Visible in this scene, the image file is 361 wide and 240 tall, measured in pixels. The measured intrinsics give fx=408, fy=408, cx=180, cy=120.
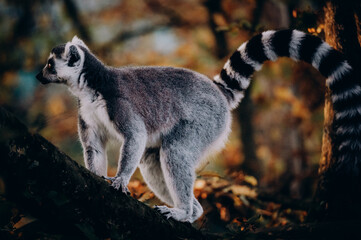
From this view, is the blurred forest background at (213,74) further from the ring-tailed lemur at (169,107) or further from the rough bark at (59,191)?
the rough bark at (59,191)

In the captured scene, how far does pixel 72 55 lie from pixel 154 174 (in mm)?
1892

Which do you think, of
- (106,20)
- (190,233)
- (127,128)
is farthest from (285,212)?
(106,20)

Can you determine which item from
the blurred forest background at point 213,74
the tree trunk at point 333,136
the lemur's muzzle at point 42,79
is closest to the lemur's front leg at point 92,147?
the blurred forest background at point 213,74

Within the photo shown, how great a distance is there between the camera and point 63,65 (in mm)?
5055

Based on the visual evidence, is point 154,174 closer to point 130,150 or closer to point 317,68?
point 130,150

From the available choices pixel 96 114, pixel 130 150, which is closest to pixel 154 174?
pixel 130 150

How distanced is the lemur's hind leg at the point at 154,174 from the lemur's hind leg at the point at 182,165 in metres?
0.45

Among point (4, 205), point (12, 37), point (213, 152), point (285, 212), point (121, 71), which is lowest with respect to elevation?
point (285, 212)

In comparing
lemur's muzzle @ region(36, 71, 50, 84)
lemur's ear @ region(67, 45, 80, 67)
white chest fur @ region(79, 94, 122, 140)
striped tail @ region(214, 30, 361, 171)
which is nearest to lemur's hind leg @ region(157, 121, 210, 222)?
white chest fur @ region(79, 94, 122, 140)

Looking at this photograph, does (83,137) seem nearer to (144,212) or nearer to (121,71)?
(121,71)

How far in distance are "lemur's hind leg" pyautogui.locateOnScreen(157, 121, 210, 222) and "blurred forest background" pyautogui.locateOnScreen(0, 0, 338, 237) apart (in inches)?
31.0

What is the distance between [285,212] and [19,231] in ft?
16.8

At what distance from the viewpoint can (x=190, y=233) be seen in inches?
181

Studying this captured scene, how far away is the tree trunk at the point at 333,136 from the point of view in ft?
16.8
